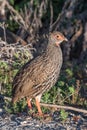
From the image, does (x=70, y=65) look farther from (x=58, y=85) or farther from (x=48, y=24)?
(x=58, y=85)

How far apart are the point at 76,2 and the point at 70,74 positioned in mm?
3174

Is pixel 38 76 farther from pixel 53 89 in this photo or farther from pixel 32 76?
pixel 53 89

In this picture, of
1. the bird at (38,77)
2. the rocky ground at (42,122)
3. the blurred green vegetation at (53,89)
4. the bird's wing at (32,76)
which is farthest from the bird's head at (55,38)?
the rocky ground at (42,122)

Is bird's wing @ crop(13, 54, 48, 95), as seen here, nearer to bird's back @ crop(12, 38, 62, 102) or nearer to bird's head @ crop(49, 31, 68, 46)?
bird's back @ crop(12, 38, 62, 102)

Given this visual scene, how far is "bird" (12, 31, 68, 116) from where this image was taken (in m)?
8.75

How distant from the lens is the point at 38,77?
28.7 feet

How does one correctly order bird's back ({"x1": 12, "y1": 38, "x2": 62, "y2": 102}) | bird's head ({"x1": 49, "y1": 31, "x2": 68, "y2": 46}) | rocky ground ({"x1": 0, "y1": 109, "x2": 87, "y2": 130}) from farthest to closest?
bird's head ({"x1": 49, "y1": 31, "x2": 68, "y2": 46}) < bird's back ({"x1": 12, "y1": 38, "x2": 62, "y2": 102}) < rocky ground ({"x1": 0, "y1": 109, "x2": 87, "y2": 130})

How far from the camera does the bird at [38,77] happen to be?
8750 mm

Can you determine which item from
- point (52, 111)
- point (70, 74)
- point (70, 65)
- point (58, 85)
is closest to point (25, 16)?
point (70, 65)

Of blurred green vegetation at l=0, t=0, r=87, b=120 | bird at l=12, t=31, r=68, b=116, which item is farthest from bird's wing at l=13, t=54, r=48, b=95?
blurred green vegetation at l=0, t=0, r=87, b=120

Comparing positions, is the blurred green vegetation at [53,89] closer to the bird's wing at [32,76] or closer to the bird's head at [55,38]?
the bird's wing at [32,76]

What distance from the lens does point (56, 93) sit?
9594mm

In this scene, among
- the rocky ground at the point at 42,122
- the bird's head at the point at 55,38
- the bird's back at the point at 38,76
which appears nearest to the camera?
the rocky ground at the point at 42,122

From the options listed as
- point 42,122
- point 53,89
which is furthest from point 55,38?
point 42,122
